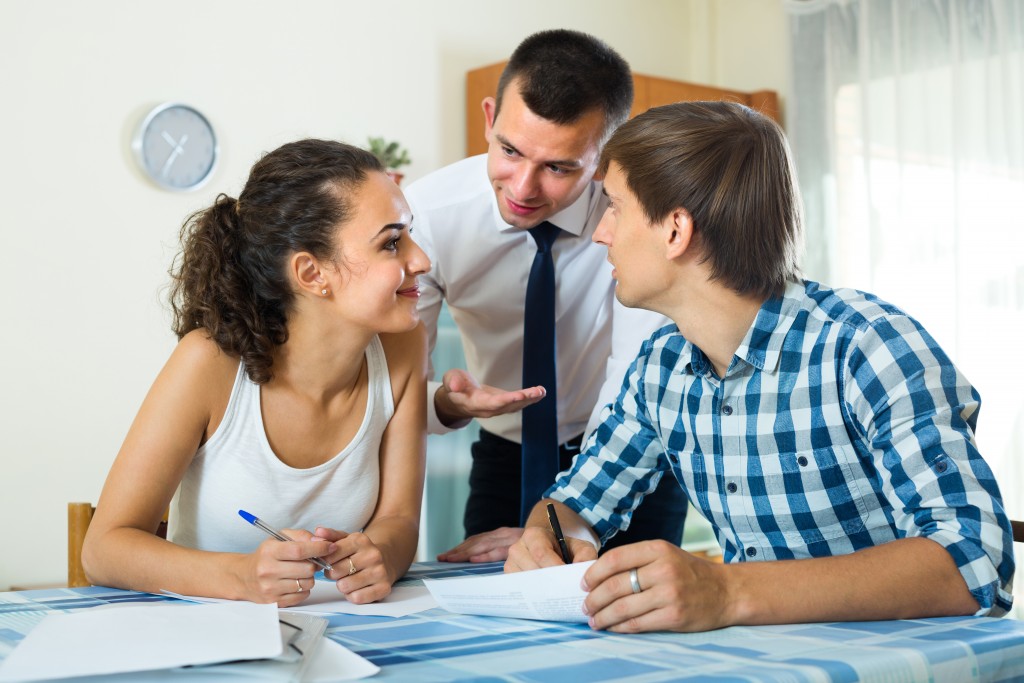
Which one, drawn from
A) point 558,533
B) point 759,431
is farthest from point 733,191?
point 558,533

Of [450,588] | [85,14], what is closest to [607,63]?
[450,588]

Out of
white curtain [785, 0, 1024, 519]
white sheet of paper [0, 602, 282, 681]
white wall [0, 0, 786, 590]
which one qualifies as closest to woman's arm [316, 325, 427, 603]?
white sheet of paper [0, 602, 282, 681]

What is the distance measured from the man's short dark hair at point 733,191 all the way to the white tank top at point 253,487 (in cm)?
61

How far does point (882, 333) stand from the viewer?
4.20ft

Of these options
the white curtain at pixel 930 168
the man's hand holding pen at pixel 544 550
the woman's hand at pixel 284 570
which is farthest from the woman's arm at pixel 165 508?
the white curtain at pixel 930 168

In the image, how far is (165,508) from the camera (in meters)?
1.48

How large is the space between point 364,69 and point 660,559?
354 cm

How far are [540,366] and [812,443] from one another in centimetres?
80

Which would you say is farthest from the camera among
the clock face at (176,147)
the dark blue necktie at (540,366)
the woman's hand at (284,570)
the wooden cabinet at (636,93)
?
the wooden cabinet at (636,93)

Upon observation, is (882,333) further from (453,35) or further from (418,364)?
(453,35)

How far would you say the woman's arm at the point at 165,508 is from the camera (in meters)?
1.25

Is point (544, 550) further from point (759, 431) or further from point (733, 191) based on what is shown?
point (733, 191)

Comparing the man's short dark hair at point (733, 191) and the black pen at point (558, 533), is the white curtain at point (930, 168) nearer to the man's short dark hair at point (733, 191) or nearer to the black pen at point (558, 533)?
the man's short dark hair at point (733, 191)

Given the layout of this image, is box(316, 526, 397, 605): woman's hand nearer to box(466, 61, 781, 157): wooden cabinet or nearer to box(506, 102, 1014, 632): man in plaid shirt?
box(506, 102, 1014, 632): man in plaid shirt
